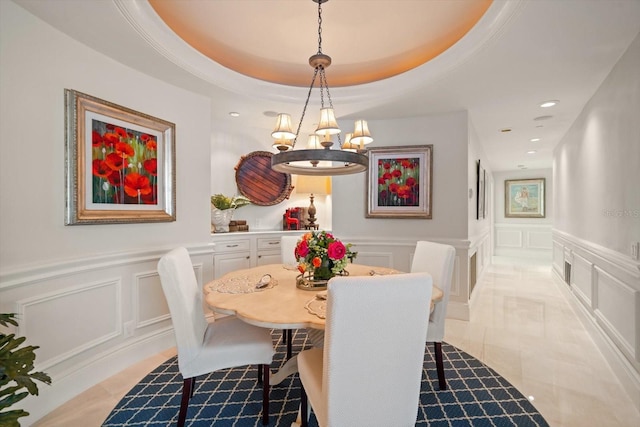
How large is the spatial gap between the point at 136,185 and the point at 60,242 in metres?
0.69

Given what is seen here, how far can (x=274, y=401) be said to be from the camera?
78.5 inches

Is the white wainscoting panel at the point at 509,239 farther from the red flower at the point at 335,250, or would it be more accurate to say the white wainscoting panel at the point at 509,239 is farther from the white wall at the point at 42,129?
the white wall at the point at 42,129

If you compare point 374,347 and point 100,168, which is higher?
point 100,168

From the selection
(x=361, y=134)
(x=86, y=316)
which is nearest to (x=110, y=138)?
(x=86, y=316)

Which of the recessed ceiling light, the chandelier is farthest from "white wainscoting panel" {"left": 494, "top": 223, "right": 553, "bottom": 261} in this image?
the chandelier

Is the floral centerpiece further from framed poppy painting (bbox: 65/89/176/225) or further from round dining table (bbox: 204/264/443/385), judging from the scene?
framed poppy painting (bbox: 65/89/176/225)

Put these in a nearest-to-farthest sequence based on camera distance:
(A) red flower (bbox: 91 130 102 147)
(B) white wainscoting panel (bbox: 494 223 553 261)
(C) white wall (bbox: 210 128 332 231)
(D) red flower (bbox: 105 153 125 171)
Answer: (A) red flower (bbox: 91 130 102 147)
(D) red flower (bbox: 105 153 125 171)
(C) white wall (bbox: 210 128 332 231)
(B) white wainscoting panel (bbox: 494 223 553 261)

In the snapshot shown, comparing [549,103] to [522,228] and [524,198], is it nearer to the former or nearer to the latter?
[524,198]

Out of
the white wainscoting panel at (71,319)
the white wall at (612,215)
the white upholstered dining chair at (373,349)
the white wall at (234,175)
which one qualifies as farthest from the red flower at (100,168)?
the white wall at (612,215)

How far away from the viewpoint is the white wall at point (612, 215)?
2.15 m

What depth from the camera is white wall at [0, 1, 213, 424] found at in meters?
1.80

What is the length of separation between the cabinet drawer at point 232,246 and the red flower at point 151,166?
1111mm

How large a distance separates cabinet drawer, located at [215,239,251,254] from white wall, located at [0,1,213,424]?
2.52ft

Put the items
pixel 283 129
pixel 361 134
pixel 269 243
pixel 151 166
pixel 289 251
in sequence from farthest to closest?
pixel 269 243, pixel 289 251, pixel 151 166, pixel 361 134, pixel 283 129
